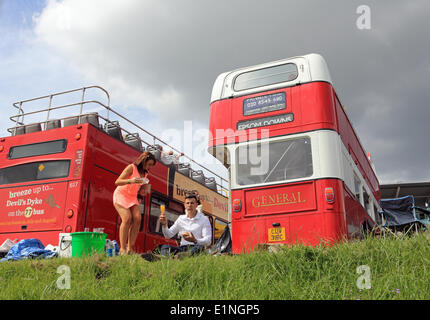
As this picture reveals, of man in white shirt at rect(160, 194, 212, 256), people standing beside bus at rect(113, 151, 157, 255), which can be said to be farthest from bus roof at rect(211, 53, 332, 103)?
man in white shirt at rect(160, 194, 212, 256)

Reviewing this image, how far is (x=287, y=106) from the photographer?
A: 22.7 feet

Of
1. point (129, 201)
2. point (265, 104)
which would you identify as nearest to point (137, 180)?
point (129, 201)

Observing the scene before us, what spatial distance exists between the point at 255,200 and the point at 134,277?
10.4ft

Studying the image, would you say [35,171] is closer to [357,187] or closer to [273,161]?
[273,161]

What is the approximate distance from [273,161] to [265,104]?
42.4 inches

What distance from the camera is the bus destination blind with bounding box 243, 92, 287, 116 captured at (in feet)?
23.0

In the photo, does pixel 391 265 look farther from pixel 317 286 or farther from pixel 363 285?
pixel 317 286

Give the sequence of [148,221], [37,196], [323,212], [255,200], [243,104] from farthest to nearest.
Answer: [148,221], [37,196], [243,104], [255,200], [323,212]

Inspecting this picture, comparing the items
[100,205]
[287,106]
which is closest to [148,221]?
[100,205]

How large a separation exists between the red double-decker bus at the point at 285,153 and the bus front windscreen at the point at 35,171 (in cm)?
311

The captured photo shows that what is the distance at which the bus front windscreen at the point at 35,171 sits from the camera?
7.77 meters

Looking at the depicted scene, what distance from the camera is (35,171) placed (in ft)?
26.5

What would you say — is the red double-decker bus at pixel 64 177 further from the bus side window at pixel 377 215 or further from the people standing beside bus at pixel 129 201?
the bus side window at pixel 377 215

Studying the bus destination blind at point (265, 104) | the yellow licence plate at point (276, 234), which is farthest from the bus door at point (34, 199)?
the yellow licence plate at point (276, 234)
